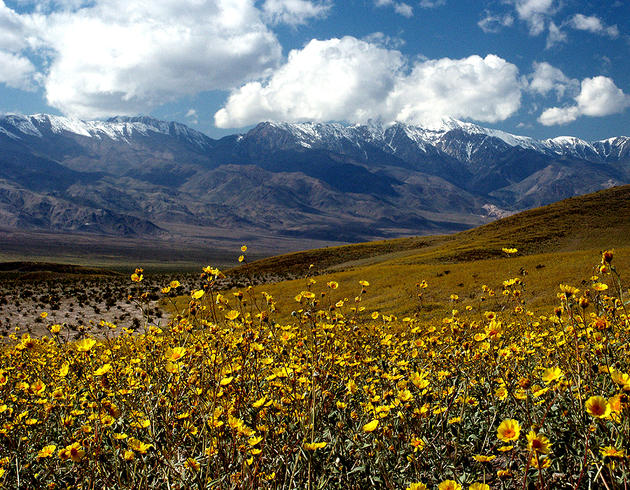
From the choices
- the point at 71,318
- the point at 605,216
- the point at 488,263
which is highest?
the point at 605,216

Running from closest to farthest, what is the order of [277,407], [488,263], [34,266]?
[277,407], [488,263], [34,266]

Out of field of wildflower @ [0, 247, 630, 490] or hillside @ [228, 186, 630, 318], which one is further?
hillside @ [228, 186, 630, 318]

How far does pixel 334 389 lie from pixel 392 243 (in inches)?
2705

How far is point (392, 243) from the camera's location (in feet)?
235

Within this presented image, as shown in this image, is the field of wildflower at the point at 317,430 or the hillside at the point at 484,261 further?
the hillside at the point at 484,261

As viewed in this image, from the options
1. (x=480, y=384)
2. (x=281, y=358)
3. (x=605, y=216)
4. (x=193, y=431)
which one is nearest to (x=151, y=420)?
(x=193, y=431)

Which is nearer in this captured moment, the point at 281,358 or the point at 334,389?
the point at 334,389

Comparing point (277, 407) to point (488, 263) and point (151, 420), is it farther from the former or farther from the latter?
point (488, 263)

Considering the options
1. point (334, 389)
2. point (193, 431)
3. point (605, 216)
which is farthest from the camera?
point (605, 216)

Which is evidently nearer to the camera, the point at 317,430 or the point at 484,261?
the point at 317,430

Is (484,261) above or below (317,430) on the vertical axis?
below

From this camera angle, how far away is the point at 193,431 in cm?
297

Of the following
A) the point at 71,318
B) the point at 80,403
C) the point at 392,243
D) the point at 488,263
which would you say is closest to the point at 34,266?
the point at 71,318

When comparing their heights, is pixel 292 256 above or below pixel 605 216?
below
